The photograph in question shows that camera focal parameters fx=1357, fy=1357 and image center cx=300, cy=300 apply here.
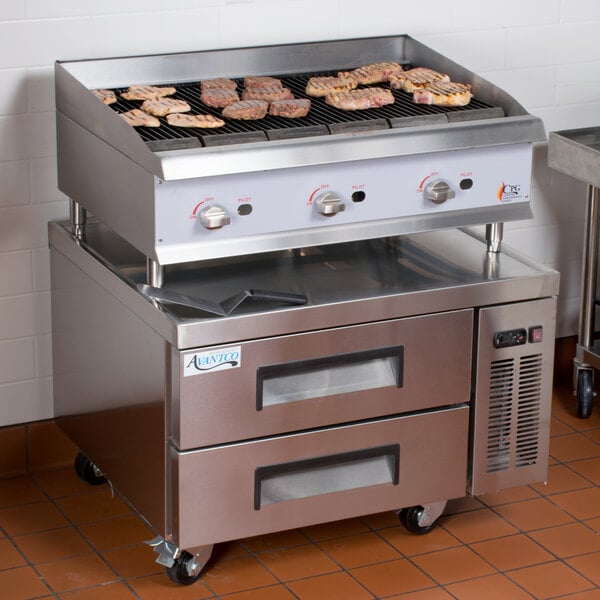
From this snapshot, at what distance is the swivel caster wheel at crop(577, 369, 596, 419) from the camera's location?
416 centimetres

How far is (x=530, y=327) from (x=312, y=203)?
0.65 meters

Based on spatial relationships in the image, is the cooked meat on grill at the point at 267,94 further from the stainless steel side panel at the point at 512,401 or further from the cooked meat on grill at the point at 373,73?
the stainless steel side panel at the point at 512,401

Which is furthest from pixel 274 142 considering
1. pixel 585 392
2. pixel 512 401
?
pixel 585 392

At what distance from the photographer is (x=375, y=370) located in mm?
3219

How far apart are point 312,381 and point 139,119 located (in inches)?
28.6

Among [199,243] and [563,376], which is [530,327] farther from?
[563,376]

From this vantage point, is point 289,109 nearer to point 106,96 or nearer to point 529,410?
point 106,96

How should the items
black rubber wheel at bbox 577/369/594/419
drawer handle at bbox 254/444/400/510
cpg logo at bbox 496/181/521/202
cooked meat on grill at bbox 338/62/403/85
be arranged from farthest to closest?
black rubber wheel at bbox 577/369/594/419 < cooked meat on grill at bbox 338/62/403/85 < cpg logo at bbox 496/181/521/202 < drawer handle at bbox 254/444/400/510

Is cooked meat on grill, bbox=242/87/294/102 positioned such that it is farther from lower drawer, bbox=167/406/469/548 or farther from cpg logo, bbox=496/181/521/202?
lower drawer, bbox=167/406/469/548

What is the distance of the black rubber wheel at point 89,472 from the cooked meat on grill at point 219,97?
1.06 m

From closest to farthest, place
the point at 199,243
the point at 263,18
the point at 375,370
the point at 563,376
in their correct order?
the point at 199,243 < the point at 375,370 < the point at 263,18 < the point at 563,376

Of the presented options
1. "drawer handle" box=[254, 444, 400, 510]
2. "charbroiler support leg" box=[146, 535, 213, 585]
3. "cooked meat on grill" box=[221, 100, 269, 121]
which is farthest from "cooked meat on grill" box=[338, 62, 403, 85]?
"charbroiler support leg" box=[146, 535, 213, 585]

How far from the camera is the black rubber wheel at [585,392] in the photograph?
4.16 metres

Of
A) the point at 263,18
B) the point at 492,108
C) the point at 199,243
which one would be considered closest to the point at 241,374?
the point at 199,243
